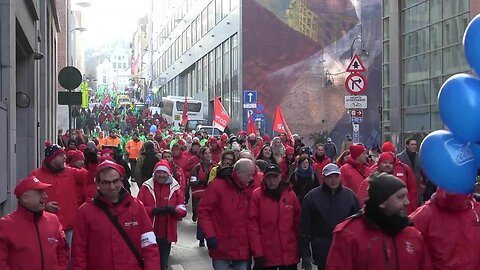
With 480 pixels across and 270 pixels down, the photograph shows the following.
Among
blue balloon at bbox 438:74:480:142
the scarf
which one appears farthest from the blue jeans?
blue balloon at bbox 438:74:480:142

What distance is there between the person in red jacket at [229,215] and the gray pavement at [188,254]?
11.6 ft

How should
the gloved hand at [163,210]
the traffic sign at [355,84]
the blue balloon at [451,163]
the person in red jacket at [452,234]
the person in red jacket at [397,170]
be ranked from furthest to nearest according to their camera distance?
the traffic sign at [355,84] → the person in red jacket at [397,170] → the gloved hand at [163,210] → the person in red jacket at [452,234] → the blue balloon at [451,163]

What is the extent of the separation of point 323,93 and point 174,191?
4033 centimetres

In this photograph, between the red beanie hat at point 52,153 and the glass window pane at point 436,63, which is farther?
the glass window pane at point 436,63

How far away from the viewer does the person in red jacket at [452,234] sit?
18.3ft

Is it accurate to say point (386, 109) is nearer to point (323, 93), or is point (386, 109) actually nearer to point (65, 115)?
point (65, 115)

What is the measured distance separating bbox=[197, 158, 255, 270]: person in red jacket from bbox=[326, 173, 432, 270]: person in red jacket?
329 centimetres

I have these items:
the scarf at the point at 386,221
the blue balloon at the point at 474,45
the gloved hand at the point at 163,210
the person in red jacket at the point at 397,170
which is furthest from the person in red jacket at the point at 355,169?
the blue balloon at the point at 474,45

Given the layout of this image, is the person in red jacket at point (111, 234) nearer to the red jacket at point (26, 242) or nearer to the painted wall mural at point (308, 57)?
the red jacket at point (26, 242)

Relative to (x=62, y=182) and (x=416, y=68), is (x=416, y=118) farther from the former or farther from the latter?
(x=62, y=182)

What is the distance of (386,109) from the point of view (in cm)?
3086

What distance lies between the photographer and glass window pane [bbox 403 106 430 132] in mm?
26766

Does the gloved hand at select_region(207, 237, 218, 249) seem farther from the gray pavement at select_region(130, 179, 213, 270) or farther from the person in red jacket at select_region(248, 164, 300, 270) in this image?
the gray pavement at select_region(130, 179, 213, 270)

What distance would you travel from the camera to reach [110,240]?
6.09 m
